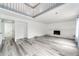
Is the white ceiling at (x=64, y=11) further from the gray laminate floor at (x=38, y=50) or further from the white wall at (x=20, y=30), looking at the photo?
the white wall at (x=20, y=30)

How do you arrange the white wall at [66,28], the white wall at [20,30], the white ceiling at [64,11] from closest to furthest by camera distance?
the white ceiling at [64,11] → the white wall at [20,30] → the white wall at [66,28]

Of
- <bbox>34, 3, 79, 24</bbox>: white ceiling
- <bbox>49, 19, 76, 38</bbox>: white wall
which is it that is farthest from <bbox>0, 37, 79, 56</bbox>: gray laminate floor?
<bbox>49, 19, 76, 38</bbox>: white wall

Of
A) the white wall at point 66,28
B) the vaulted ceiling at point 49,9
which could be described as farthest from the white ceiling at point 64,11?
the white wall at point 66,28

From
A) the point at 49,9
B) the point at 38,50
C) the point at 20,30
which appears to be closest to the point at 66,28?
the point at 49,9

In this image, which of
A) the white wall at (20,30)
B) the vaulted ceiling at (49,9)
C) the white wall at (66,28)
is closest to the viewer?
the vaulted ceiling at (49,9)

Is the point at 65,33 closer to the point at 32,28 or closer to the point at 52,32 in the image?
the point at 52,32

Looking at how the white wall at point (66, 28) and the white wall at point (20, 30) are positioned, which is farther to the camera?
the white wall at point (66, 28)

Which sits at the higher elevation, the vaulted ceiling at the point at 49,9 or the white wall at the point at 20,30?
the vaulted ceiling at the point at 49,9

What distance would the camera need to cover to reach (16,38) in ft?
15.1

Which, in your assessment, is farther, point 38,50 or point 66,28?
point 66,28

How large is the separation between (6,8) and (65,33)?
6.51 m

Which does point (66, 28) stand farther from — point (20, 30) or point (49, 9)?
point (20, 30)

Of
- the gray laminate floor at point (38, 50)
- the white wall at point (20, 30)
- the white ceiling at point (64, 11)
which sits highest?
the white ceiling at point (64, 11)

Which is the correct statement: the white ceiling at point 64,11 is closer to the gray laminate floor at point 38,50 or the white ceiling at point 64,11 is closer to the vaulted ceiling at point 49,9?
the vaulted ceiling at point 49,9
